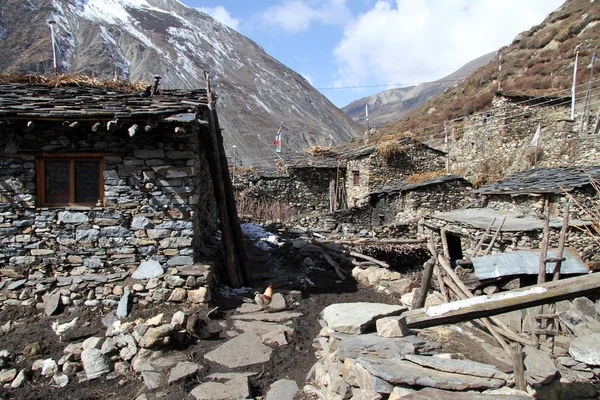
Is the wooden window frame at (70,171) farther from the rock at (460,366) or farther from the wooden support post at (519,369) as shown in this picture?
the wooden support post at (519,369)

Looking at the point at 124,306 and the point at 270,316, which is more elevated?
the point at 124,306

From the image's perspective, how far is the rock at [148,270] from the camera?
21.5 feet

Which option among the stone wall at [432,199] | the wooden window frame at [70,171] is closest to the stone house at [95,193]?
the wooden window frame at [70,171]

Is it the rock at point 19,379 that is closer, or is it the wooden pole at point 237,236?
the rock at point 19,379

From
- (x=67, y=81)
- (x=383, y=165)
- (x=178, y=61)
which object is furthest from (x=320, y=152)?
(x=178, y=61)

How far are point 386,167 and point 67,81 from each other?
15543 millimetres

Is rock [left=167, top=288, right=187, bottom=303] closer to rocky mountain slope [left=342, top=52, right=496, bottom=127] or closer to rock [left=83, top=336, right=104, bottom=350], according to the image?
rock [left=83, top=336, right=104, bottom=350]

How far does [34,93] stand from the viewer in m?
7.28

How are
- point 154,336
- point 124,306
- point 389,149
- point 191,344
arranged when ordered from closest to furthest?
point 154,336 → point 191,344 → point 124,306 → point 389,149

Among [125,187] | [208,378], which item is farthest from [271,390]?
[125,187]

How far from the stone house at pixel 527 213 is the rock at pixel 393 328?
6830 mm

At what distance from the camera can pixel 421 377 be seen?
3.19 m

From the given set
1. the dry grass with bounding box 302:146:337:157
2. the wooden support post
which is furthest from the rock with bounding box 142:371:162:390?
the dry grass with bounding box 302:146:337:157

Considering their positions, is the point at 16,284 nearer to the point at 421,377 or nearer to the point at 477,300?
the point at 421,377
